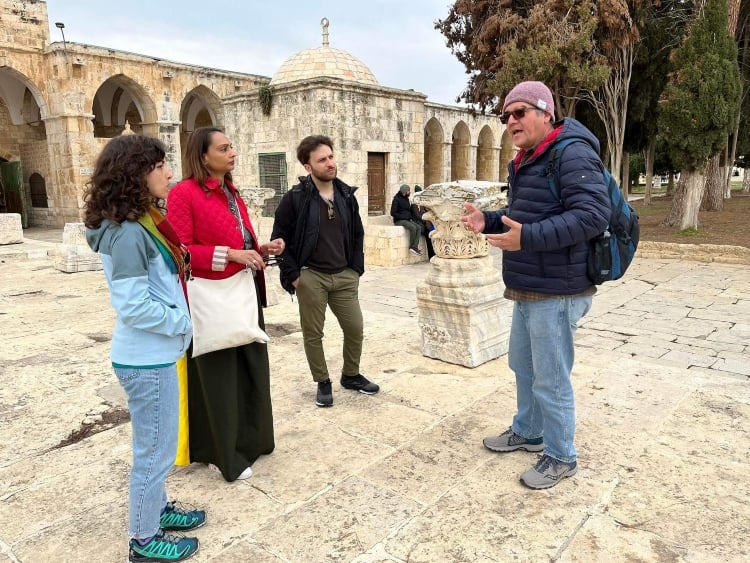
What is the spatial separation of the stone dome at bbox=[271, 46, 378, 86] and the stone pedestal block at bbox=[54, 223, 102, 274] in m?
7.13

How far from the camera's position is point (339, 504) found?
8.10 ft

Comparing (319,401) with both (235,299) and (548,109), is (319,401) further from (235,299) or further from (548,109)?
(548,109)

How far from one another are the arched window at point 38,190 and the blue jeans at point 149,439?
23.1 metres

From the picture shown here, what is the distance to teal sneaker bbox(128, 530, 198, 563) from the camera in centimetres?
203

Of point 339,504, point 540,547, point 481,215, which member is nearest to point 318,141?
point 481,215

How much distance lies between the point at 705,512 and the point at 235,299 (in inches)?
91.9

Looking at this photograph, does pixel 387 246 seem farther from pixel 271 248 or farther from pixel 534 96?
pixel 534 96

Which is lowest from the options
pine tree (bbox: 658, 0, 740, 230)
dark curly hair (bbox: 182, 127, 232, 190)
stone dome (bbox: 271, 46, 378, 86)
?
dark curly hair (bbox: 182, 127, 232, 190)

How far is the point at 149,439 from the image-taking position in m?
2.00

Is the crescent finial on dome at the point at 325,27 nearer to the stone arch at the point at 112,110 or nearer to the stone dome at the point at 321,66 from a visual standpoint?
the stone dome at the point at 321,66

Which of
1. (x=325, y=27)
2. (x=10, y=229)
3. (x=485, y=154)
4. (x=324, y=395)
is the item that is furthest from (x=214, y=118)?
(x=324, y=395)

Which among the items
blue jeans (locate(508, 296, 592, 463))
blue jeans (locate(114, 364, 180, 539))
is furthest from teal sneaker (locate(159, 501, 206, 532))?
blue jeans (locate(508, 296, 592, 463))

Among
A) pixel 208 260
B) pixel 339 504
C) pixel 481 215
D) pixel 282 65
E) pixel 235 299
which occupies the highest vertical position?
pixel 282 65

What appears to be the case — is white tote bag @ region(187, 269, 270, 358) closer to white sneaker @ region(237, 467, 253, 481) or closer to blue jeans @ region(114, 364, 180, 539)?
blue jeans @ region(114, 364, 180, 539)
